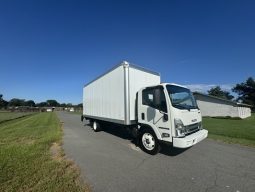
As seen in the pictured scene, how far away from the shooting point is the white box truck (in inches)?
Result: 240

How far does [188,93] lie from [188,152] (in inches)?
87.1

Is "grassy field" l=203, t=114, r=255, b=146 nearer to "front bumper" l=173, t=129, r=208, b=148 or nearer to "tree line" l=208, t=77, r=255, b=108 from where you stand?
"front bumper" l=173, t=129, r=208, b=148

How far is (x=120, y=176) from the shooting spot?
16.3ft

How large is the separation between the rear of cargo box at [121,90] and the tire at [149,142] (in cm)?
82

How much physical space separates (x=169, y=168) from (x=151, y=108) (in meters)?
2.16

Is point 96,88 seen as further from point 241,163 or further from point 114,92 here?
point 241,163

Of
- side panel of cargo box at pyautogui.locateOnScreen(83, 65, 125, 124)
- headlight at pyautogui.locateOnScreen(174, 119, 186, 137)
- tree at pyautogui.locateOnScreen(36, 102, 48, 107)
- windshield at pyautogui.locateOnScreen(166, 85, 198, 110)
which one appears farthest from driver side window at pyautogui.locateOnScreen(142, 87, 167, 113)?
tree at pyautogui.locateOnScreen(36, 102, 48, 107)

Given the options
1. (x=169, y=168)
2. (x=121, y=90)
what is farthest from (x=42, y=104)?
(x=169, y=168)

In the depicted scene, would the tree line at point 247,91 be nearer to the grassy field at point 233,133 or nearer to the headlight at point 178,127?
the grassy field at point 233,133

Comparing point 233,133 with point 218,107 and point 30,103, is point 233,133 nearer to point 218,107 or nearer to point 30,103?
point 218,107

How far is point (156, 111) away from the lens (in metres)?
6.64

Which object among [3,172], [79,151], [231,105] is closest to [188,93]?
[79,151]

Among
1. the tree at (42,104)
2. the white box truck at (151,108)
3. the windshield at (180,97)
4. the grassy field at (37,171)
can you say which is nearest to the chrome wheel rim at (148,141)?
the white box truck at (151,108)

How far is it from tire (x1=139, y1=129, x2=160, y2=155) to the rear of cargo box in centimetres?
82
